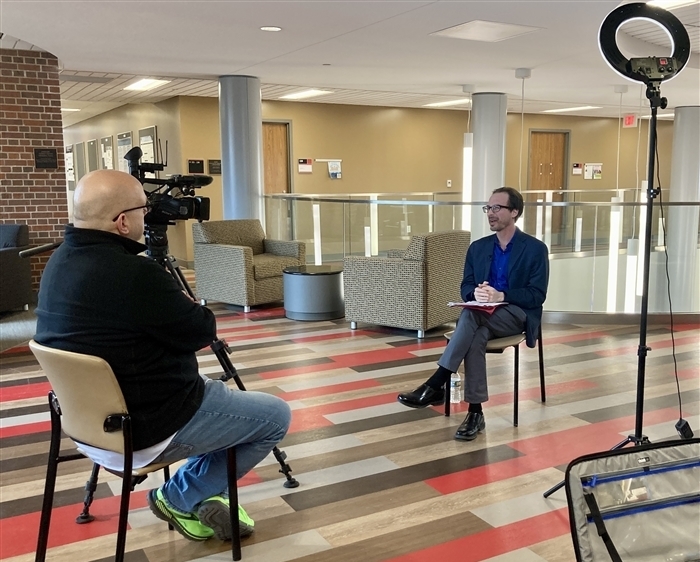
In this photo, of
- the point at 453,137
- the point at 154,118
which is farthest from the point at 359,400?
the point at 453,137

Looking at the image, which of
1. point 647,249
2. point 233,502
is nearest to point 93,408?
point 233,502

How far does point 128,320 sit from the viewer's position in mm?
1854

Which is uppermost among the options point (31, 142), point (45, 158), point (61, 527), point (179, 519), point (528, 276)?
point (31, 142)

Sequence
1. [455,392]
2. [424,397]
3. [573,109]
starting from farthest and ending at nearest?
[573,109] < [455,392] < [424,397]

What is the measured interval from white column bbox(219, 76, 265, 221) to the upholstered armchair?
976 millimetres

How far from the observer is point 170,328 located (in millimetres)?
1902

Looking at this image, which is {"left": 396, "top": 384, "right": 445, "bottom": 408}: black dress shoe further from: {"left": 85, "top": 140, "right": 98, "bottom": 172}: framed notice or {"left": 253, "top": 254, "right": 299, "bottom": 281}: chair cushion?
{"left": 85, "top": 140, "right": 98, "bottom": 172}: framed notice

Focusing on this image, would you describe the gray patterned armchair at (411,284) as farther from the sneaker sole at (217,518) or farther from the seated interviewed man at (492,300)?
the sneaker sole at (217,518)

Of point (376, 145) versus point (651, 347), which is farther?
point (376, 145)

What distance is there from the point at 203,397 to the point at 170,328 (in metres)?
0.34

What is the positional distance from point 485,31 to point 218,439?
509 cm

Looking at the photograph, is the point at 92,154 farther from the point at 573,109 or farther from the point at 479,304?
the point at 479,304

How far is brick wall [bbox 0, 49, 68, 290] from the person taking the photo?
6.72 meters

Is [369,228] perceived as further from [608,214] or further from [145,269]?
[145,269]
